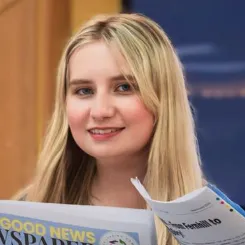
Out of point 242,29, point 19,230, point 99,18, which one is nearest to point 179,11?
point 242,29

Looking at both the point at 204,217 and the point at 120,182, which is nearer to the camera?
the point at 204,217

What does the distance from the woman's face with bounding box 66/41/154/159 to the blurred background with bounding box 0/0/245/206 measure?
1018mm

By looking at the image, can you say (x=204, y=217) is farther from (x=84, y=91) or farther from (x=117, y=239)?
(x=84, y=91)

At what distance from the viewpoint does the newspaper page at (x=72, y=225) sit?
0.77 m

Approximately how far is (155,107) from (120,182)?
0.15 m

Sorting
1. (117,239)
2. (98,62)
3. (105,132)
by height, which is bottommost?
(117,239)

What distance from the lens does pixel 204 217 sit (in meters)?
0.66

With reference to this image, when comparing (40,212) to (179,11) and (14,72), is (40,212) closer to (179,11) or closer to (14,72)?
(179,11)

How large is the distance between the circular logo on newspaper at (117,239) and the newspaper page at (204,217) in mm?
88

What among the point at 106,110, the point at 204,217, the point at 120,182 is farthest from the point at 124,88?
the point at 204,217

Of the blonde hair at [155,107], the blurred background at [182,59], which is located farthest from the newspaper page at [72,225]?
the blurred background at [182,59]

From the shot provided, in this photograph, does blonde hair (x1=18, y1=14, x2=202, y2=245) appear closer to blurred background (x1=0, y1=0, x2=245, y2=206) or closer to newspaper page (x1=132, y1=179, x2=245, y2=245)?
newspaper page (x1=132, y1=179, x2=245, y2=245)

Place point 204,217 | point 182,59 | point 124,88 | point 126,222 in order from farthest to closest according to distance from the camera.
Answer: point 182,59 < point 124,88 < point 126,222 < point 204,217

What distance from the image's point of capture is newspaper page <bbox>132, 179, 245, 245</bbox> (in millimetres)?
645
